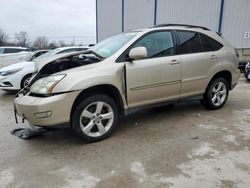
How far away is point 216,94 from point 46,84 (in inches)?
137

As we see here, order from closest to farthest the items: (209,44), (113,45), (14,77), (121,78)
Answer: (121,78), (113,45), (209,44), (14,77)

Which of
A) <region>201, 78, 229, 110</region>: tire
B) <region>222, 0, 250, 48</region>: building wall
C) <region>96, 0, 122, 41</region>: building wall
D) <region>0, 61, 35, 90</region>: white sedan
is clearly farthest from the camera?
<region>96, 0, 122, 41</region>: building wall

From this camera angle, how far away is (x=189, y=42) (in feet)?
14.3

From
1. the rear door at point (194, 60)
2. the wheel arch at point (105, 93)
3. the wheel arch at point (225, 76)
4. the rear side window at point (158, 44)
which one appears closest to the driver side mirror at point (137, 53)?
the rear side window at point (158, 44)

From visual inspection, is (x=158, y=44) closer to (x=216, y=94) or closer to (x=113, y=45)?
(x=113, y=45)

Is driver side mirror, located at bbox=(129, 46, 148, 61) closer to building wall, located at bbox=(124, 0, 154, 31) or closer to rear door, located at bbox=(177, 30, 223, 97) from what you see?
rear door, located at bbox=(177, 30, 223, 97)

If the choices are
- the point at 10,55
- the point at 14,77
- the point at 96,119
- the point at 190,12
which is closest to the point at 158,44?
the point at 96,119

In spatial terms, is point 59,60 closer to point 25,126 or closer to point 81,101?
point 81,101

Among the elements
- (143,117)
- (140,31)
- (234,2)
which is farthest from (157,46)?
(234,2)

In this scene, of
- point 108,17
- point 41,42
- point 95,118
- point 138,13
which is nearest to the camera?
point 95,118

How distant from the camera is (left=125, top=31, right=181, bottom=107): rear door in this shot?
363cm

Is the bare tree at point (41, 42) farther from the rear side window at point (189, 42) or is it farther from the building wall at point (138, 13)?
the rear side window at point (189, 42)

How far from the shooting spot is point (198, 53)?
14.5 ft

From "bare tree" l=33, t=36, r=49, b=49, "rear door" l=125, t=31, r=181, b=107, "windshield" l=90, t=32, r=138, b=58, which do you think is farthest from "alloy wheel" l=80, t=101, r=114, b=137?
"bare tree" l=33, t=36, r=49, b=49
